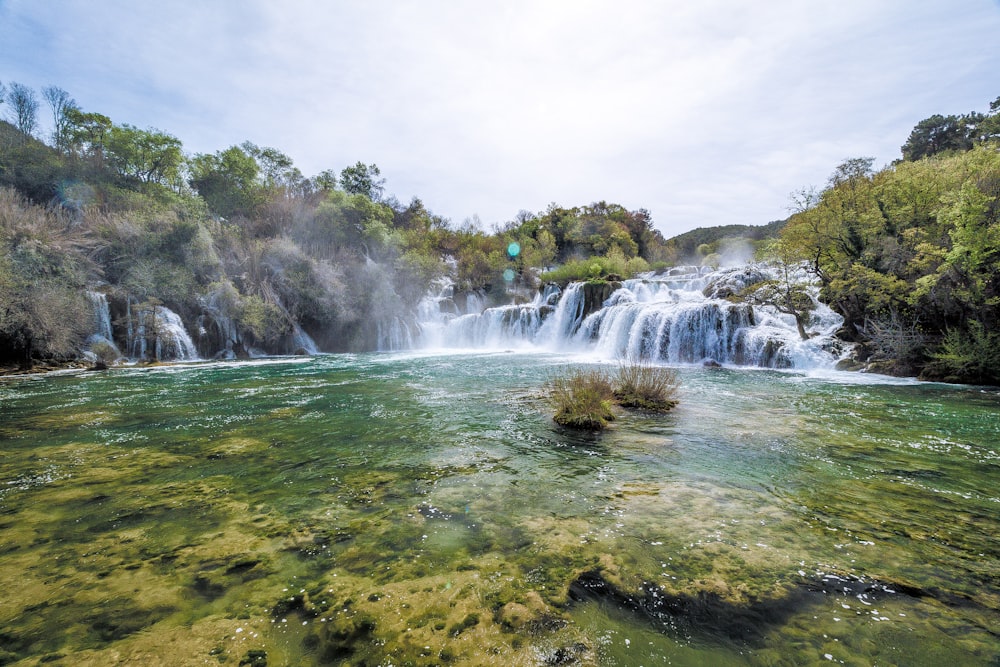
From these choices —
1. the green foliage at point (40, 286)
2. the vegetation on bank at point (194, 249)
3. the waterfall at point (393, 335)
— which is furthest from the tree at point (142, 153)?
the waterfall at point (393, 335)

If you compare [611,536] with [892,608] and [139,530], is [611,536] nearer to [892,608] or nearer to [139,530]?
[892,608]

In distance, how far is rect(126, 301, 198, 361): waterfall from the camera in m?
19.0

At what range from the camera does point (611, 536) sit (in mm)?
3295

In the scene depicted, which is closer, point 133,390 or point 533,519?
point 533,519

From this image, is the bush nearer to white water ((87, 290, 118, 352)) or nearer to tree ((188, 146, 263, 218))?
white water ((87, 290, 118, 352))

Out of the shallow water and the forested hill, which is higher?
the forested hill

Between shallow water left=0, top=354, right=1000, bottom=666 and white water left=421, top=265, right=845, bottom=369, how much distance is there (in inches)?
380

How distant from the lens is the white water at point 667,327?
16.2 m

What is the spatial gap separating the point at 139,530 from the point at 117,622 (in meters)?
1.43

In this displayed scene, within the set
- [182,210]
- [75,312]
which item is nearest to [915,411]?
[75,312]

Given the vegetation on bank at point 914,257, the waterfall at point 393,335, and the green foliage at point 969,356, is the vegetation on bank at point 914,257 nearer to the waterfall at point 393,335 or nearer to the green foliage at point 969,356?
the green foliage at point 969,356

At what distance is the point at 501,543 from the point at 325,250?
107 ft

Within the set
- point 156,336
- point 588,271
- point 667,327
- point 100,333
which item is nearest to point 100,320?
point 100,333

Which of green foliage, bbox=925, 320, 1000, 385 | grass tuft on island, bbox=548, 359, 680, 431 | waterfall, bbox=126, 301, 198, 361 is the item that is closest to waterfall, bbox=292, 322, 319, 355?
waterfall, bbox=126, 301, 198, 361
